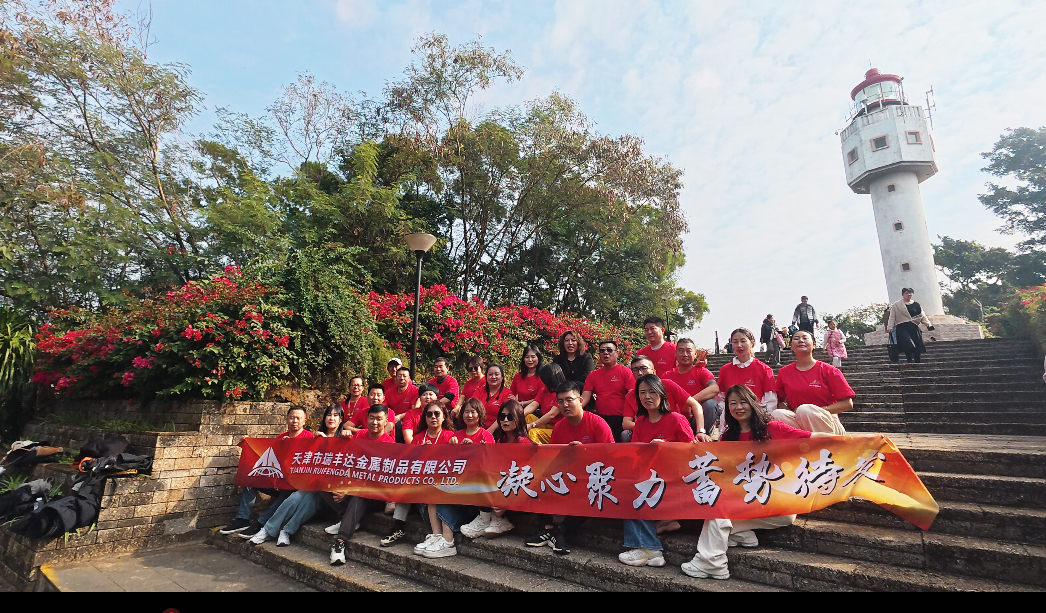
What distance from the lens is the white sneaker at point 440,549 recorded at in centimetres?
427

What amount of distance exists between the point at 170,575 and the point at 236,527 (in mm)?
1002

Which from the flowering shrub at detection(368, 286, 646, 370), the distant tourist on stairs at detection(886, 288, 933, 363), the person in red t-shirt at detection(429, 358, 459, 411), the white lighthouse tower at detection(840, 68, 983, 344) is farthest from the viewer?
the white lighthouse tower at detection(840, 68, 983, 344)

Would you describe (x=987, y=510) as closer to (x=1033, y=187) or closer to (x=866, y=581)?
(x=866, y=581)

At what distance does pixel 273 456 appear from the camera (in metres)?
5.94

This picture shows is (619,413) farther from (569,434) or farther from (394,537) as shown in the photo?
(394,537)

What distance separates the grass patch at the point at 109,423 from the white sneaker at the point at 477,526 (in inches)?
179

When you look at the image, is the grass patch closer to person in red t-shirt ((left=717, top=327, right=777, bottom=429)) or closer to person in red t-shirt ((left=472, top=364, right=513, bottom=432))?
person in red t-shirt ((left=472, top=364, right=513, bottom=432))

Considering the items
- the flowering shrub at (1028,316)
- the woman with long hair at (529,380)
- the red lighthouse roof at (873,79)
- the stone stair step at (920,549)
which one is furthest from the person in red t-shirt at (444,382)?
the red lighthouse roof at (873,79)

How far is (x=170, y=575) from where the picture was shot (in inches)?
187

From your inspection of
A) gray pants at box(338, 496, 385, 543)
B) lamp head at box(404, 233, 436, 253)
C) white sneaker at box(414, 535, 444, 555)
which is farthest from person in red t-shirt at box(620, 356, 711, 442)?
lamp head at box(404, 233, 436, 253)

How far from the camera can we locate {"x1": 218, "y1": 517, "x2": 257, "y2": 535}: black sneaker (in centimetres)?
566

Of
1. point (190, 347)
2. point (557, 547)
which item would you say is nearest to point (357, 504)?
point (557, 547)

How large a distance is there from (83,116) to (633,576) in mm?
13642

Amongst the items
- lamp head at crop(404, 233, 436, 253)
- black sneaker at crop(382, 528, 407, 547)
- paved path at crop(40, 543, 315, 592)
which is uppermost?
lamp head at crop(404, 233, 436, 253)
